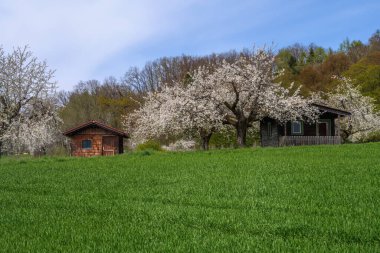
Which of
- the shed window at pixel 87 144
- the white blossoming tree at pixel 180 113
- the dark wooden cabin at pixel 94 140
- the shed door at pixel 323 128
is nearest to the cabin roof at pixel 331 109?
the shed door at pixel 323 128

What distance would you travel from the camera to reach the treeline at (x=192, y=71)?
56.6 meters

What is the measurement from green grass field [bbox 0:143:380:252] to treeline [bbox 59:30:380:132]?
135 feet

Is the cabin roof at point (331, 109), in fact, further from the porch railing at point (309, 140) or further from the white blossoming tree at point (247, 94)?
the porch railing at point (309, 140)

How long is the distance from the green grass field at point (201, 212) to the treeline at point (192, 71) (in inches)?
1621

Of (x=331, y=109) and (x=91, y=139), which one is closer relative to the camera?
(x=331, y=109)

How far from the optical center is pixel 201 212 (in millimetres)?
8570

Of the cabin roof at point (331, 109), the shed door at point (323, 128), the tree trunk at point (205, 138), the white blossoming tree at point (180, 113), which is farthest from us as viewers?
the shed door at point (323, 128)

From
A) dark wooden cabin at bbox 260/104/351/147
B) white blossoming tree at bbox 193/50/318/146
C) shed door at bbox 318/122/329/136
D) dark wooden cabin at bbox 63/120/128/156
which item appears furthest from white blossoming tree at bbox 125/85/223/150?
shed door at bbox 318/122/329/136

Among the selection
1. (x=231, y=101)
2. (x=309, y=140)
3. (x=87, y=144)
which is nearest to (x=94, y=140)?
(x=87, y=144)

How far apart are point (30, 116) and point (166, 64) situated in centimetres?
4001

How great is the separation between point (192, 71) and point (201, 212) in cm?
4682

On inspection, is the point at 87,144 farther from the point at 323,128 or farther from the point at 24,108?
the point at 323,128

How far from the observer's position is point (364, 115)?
47.7 m

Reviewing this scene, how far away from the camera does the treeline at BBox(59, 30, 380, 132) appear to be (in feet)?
186
